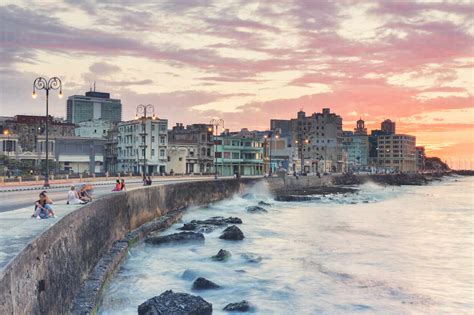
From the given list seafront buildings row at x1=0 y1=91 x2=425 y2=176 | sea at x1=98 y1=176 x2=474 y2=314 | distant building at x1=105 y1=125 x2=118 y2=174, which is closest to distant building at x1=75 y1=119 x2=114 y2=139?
seafront buildings row at x1=0 y1=91 x2=425 y2=176

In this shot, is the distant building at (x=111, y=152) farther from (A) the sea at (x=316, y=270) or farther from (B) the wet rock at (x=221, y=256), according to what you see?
(B) the wet rock at (x=221, y=256)

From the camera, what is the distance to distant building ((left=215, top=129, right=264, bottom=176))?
117188 millimetres

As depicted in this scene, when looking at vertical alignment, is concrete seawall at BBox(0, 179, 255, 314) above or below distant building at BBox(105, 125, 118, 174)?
below

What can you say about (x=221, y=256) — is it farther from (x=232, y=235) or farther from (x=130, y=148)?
(x=130, y=148)

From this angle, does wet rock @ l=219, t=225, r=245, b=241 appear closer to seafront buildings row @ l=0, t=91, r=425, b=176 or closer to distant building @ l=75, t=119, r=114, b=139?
seafront buildings row @ l=0, t=91, r=425, b=176

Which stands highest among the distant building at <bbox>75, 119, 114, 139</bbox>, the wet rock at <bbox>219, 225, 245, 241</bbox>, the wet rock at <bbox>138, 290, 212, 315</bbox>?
the distant building at <bbox>75, 119, 114, 139</bbox>

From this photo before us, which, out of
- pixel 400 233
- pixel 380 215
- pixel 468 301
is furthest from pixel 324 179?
pixel 468 301

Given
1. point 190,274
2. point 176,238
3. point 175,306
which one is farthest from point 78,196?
point 175,306

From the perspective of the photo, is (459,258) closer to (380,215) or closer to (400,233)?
(400,233)

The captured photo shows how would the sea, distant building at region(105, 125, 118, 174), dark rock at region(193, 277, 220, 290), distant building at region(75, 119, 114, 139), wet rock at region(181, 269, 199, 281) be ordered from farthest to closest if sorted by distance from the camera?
distant building at region(75, 119, 114, 139)
distant building at region(105, 125, 118, 174)
wet rock at region(181, 269, 199, 281)
dark rock at region(193, 277, 220, 290)
the sea

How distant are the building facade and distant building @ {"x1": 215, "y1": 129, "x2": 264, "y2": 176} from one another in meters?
15.7

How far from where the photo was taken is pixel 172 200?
4212 centimetres

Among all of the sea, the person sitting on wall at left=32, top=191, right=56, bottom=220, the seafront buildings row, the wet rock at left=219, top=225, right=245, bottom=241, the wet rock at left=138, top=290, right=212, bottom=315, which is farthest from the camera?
→ the seafront buildings row

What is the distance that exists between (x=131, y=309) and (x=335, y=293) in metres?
8.61
